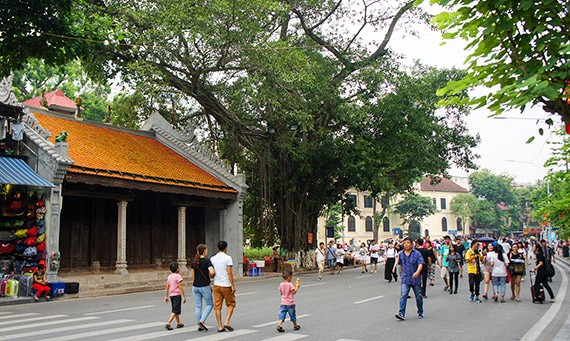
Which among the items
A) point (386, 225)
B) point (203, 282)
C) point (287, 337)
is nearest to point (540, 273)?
point (287, 337)

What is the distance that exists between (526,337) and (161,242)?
1901cm

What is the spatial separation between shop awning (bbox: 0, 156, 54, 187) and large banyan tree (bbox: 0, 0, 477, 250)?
600cm

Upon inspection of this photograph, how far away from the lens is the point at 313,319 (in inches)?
458

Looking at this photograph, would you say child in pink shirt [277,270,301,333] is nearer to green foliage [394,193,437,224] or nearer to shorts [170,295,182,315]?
shorts [170,295,182,315]

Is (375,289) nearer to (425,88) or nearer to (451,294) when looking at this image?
(451,294)

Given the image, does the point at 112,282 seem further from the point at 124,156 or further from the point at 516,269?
the point at 516,269

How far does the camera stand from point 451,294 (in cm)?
1705

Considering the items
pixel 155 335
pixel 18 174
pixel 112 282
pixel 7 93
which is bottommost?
pixel 155 335

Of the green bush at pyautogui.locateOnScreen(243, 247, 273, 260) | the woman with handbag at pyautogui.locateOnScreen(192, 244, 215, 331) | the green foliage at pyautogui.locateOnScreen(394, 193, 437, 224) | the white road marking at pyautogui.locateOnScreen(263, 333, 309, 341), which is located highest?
the green foliage at pyautogui.locateOnScreen(394, 193, 437, 224)

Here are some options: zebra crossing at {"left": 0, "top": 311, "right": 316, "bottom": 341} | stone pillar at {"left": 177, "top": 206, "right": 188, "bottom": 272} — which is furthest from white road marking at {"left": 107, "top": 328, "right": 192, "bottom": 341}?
stone pillar at {"left": 177, "top": 206, "right": 188, "bottom": 272}

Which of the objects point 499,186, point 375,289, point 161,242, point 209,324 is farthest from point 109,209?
point 499,186

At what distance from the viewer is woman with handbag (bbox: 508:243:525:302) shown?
15.0m

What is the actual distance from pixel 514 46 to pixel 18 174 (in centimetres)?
1608

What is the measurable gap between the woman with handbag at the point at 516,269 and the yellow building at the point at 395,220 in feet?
186
